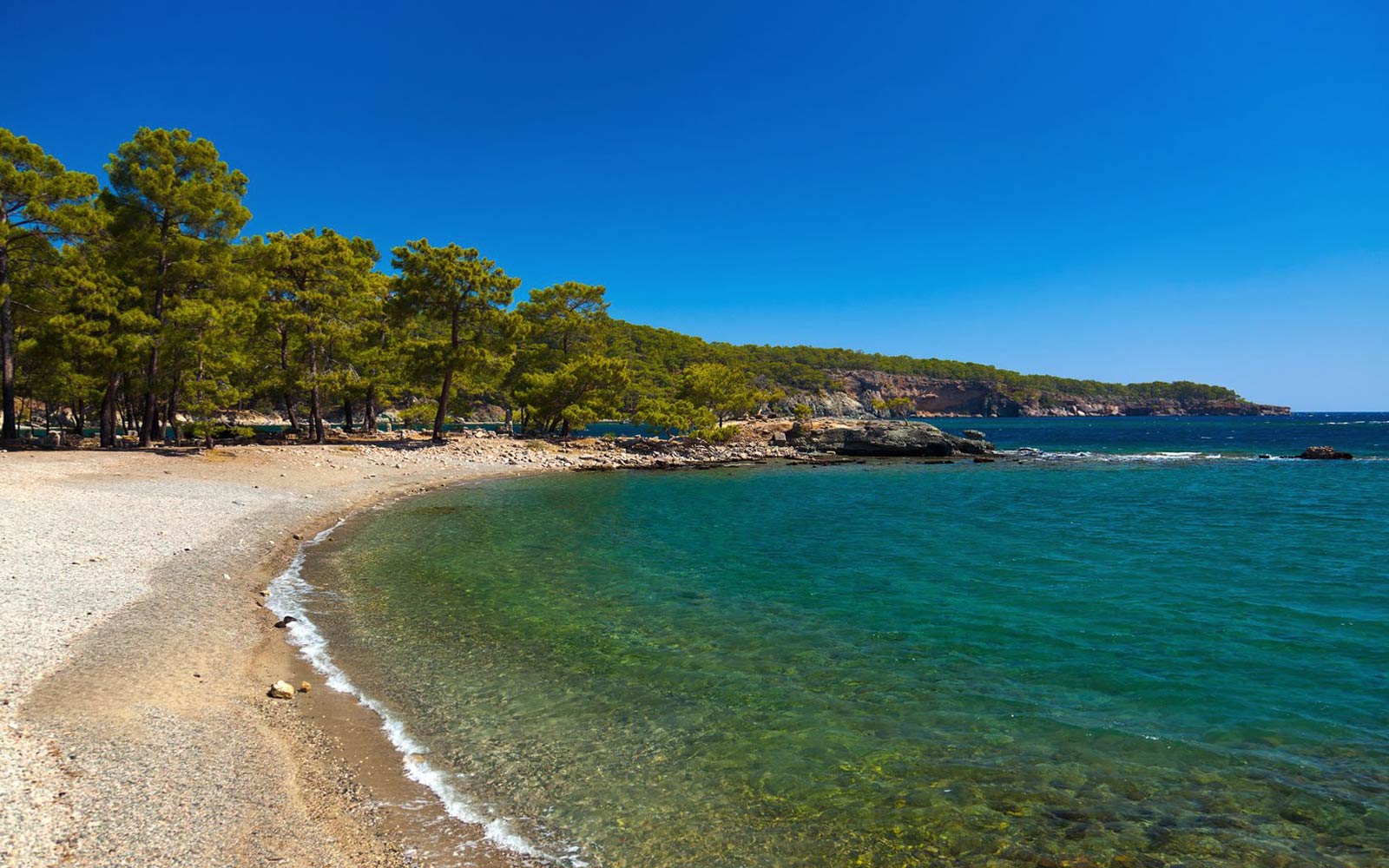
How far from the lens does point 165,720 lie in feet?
22.8

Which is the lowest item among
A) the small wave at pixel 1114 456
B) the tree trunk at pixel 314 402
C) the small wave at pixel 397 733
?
the small wave at pixel 397 733

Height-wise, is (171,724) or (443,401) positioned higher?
(443,401)

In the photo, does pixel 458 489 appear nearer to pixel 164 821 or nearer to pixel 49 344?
pixel 49 344

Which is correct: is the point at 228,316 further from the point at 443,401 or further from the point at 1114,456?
the point at 1114,456

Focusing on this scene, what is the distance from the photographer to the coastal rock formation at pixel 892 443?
5675 cm

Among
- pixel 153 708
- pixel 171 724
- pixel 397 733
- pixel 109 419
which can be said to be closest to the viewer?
pixel 171 724

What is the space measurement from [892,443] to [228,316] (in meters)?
46.0

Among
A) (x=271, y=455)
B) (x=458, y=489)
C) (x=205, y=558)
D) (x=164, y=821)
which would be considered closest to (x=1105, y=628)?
(x=164, y=821)

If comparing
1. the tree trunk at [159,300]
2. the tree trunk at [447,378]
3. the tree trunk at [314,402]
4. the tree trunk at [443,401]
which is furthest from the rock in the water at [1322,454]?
the tree trunk at [159,300]

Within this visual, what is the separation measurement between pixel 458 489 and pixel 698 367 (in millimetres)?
Result: 35630

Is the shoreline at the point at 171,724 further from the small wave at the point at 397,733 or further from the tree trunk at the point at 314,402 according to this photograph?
the tree trunk at the point at 314,402

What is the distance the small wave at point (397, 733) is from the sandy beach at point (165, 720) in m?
0.14

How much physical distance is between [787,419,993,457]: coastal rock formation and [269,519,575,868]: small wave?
4885 cm

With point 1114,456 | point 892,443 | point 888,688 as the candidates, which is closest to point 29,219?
point 888,688
